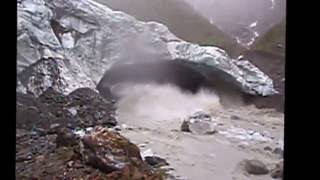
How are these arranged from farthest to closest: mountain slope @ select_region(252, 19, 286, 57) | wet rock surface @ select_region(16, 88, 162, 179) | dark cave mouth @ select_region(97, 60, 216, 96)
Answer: dark cave mouth @ select_region(97, 60, 216, 96) → wet rock surface @ select_region(16, 88, 162, 179) → mountain slope @ select_region(252, 19, 286, 57)

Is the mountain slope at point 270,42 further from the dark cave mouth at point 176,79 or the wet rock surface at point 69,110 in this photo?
the wet rock surface at point 69,110

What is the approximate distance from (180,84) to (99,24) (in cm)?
40

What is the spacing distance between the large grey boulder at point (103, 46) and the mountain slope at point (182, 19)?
3 centimetres

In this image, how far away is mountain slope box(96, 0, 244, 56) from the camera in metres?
1.55

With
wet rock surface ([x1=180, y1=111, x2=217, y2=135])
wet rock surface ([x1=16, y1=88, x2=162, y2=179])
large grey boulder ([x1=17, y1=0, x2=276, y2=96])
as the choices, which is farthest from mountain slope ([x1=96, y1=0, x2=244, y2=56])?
wet rock surface ([x1=16, y1=88, x2=162, y2=179])

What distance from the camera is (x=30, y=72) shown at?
4.48 feet

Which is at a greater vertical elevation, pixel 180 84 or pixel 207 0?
pixel 207 0

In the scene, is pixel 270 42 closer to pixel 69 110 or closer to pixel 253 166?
pixel 253 166

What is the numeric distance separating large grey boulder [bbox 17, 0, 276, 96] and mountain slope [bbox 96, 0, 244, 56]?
1.1 inches

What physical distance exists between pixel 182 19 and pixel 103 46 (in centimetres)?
33

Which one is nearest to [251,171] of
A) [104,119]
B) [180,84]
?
[180,84]

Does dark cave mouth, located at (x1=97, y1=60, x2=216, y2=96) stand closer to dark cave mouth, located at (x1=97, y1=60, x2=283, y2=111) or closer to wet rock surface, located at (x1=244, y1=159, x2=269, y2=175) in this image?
dark cave mouth, located at (x1=97, y1=60, x2=283, y2=111)
